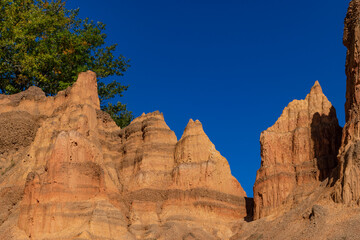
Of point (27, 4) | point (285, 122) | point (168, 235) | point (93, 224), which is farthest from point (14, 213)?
point (27, 4)

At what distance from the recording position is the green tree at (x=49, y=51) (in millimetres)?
45000

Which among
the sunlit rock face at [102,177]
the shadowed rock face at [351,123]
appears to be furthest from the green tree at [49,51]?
the shadowed rock face at [351,123]

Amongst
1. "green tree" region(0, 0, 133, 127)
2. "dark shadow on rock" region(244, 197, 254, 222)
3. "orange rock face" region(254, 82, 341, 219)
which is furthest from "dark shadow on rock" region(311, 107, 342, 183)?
"green tree" region(0, 0, 133, 127)

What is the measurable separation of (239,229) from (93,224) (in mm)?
6614

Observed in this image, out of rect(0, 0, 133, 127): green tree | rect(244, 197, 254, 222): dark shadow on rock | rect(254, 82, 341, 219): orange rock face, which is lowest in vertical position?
rect(244, 197, 254, 222): dark shadow on rock

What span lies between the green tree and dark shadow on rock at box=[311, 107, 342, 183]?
24418mm

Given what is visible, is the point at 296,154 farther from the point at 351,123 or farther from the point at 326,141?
the point at 351,123

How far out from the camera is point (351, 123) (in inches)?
851

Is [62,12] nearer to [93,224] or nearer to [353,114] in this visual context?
[93,224]

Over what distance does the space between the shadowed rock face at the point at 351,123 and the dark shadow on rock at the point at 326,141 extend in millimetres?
1668

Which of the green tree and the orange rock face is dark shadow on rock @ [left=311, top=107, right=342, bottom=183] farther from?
the green tree

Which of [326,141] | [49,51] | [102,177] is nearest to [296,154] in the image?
[326,141]

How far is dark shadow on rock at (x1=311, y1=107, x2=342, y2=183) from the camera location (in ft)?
77.5

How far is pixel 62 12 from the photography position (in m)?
51.2
